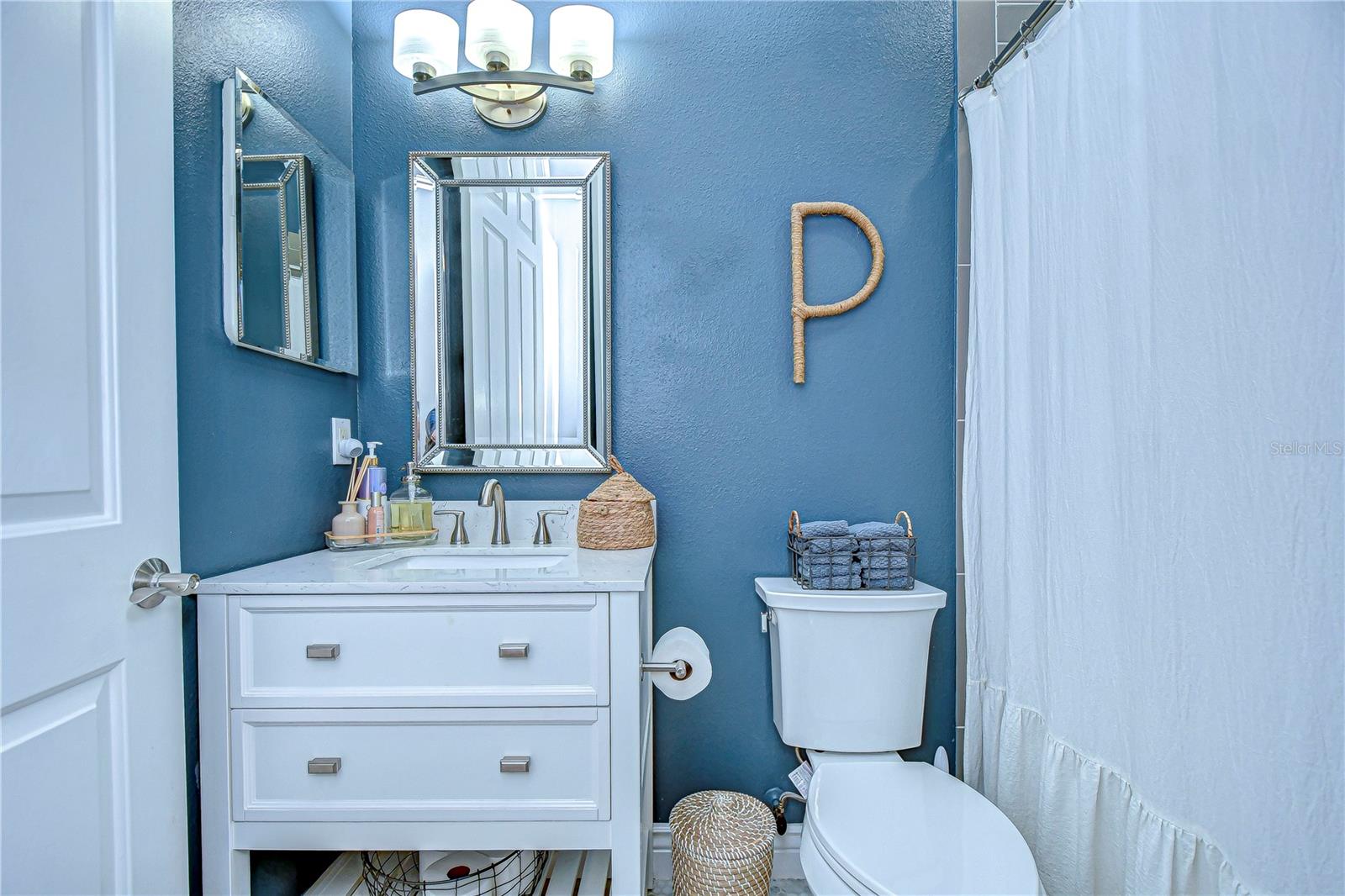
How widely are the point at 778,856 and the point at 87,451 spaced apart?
1.66 metres

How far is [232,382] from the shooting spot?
1147mm

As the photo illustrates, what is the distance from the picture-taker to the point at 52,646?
73cm

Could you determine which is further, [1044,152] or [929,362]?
[929,362]

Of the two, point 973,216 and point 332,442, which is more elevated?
point 973,216

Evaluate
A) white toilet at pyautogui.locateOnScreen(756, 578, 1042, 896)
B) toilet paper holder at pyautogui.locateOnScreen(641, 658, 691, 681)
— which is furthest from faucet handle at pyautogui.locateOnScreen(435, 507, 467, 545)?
white toilet at pyautogui.locateOnScreen(756, 578, 1042, 896)

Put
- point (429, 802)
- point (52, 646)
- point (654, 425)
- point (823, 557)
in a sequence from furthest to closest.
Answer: point (654, 425)
point (823, 557)
point (429, 802)
point (52, 646)

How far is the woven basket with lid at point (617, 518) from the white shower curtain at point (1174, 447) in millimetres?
809

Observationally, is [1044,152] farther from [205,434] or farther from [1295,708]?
[205,434]

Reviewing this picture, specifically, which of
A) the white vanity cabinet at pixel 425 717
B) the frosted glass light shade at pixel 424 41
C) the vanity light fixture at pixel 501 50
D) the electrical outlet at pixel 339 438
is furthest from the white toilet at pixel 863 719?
the frosted glass light shade at pixel 424 41

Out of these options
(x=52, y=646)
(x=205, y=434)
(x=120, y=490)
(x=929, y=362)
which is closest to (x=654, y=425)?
(x=929, y=362)

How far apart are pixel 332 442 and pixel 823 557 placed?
47.7 inches

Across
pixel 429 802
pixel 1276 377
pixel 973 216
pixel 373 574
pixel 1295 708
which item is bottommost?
pixel 429 802

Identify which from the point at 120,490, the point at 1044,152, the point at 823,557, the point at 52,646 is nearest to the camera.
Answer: the point at 52,646

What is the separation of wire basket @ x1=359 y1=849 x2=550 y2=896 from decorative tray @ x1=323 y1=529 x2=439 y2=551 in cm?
63
